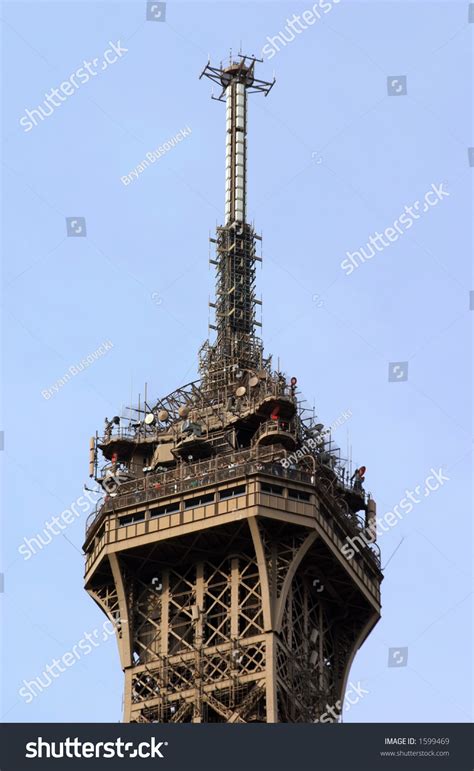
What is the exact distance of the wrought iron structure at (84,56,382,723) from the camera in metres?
180

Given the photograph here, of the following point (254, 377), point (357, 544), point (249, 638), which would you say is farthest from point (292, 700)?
point (254, 377)

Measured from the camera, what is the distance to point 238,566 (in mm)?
184750

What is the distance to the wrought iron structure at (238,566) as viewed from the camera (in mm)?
180500

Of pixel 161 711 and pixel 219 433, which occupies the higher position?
pixel 219 433

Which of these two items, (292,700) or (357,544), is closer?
(292,700)

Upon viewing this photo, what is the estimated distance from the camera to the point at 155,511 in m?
186

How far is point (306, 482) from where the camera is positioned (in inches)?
7298
